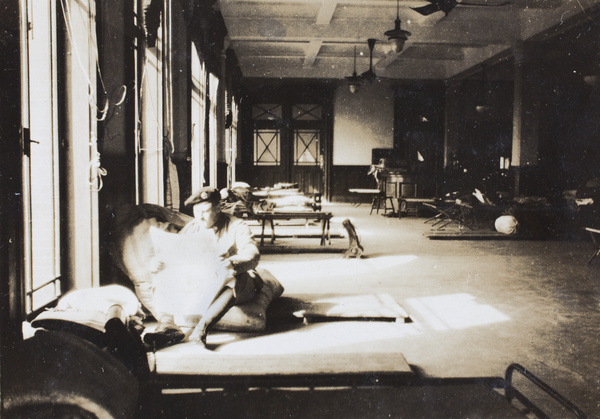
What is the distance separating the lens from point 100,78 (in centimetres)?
365

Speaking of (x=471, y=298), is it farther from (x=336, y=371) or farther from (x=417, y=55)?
(x=417, y=55)

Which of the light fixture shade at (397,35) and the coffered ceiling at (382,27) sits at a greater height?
the coffered ceiling at (382,27)

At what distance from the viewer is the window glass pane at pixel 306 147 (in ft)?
56.7

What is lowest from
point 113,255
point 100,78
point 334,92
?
point 113,255

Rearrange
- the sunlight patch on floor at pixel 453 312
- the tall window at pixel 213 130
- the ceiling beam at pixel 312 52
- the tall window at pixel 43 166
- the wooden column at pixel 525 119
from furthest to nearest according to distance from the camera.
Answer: the ceiling beam at pixel 312 52
the wooden column at pixel 525 119
the tall window at pixel 213 130
the sunlight patch on floor at pixel 453 312
the tall window at pixel 43 166

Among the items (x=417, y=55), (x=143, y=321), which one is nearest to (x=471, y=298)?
(x=143, y=321)

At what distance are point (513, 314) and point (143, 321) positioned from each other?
300 cm

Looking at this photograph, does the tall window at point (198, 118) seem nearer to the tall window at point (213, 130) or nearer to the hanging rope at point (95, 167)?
the tall window at point (213, 130)

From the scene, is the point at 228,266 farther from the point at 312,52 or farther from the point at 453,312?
the point at 312,52

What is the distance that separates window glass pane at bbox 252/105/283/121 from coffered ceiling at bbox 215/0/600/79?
227 centimetres

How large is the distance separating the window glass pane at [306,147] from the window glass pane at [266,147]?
62cm

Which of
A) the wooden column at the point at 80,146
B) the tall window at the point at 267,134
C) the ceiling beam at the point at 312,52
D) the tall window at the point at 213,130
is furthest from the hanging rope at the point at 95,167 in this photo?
the tall window at the point at 267,134

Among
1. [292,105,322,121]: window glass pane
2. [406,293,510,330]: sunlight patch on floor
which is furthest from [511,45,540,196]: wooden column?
[406,293,510,330]: sunlight patch on floor

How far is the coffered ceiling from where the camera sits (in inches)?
393
